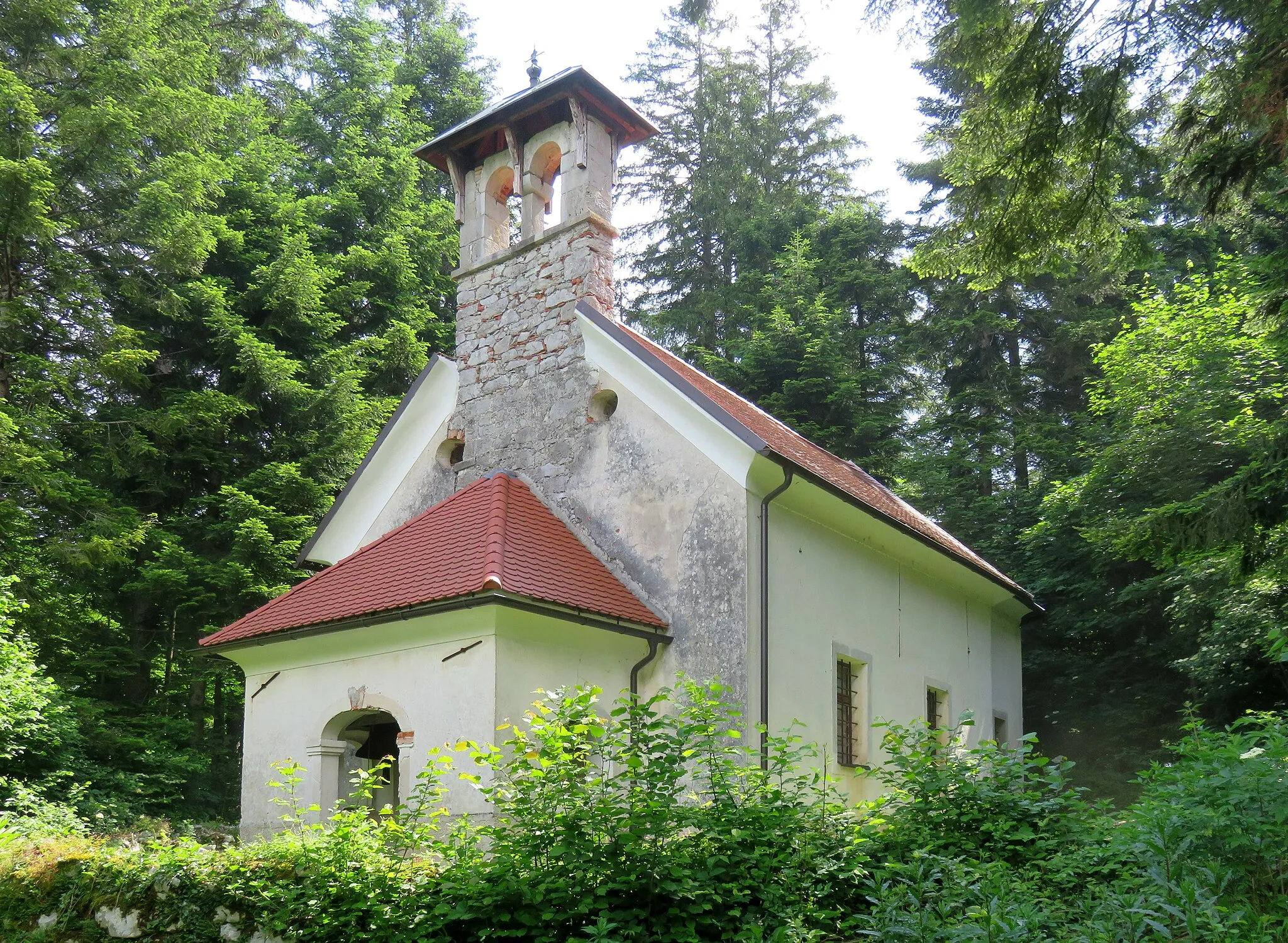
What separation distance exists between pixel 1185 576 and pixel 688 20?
1256cm

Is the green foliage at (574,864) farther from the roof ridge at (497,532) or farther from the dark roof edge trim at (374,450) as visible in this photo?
the dark roof edge trim at (374,450)

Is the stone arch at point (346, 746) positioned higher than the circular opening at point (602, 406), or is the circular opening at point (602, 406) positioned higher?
the circular opening at point (602, 406)

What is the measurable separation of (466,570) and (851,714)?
5222 mm

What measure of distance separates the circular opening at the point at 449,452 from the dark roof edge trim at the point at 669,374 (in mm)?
2457

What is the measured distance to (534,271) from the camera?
13258 millimetres

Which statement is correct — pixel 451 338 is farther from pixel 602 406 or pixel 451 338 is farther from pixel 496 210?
pixel 602 406

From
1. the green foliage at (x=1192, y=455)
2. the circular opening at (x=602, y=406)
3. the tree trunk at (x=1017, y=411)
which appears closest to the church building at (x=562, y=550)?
the circular opening at (x=602, y=406)

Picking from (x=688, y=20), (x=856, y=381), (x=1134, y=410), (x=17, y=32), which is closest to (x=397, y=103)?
(x=17, y=32)

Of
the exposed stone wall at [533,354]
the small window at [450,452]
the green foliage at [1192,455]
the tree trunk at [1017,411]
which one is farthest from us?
the tree trunk at [1017,411]

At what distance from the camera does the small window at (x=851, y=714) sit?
12.6 m

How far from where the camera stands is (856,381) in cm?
2527

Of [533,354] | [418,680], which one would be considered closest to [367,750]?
[418,680]

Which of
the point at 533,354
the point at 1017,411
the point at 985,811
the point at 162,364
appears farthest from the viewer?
the point at 1017,411

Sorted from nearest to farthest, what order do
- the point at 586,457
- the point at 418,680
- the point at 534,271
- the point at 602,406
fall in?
the point at 418,680, the point at 586,457, the point at 602,406, the point at 534,271
